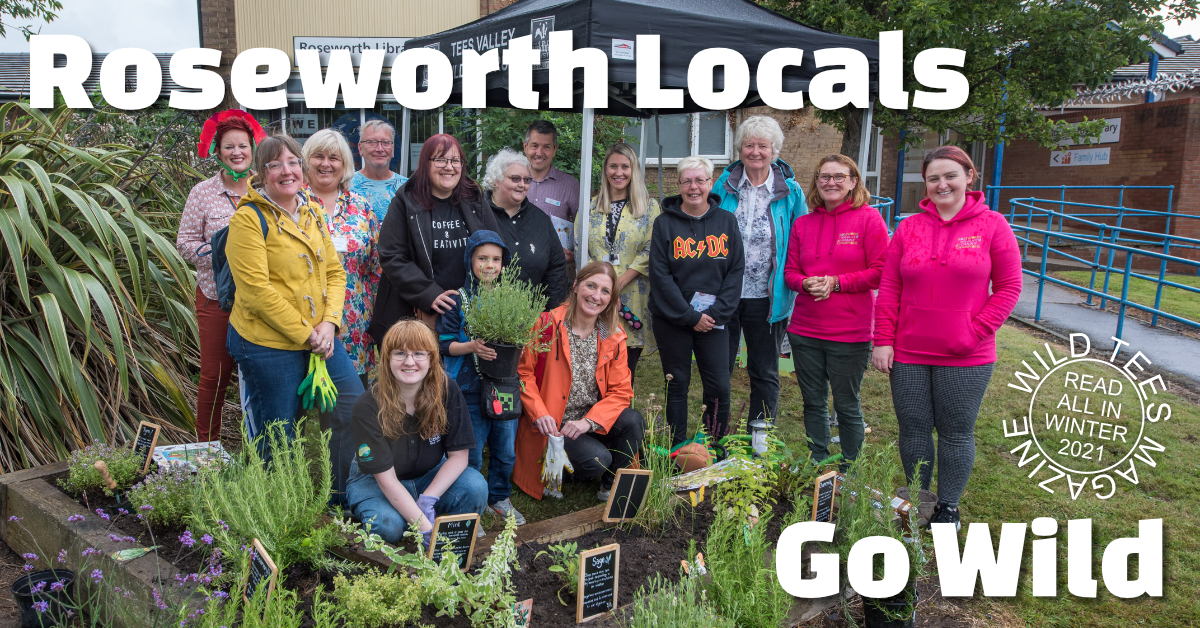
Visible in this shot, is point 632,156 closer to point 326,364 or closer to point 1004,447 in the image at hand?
point 326,364

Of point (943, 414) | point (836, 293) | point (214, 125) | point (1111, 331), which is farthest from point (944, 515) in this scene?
point (1111, 331)

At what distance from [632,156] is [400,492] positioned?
226 cm

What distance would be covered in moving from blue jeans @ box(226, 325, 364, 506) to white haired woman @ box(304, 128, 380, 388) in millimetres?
422

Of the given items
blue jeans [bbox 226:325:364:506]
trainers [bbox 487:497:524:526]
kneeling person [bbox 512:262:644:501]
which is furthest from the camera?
kneeling person [bbox 512:262:644:501]

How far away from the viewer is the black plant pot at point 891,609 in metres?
2.48

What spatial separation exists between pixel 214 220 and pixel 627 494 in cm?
216

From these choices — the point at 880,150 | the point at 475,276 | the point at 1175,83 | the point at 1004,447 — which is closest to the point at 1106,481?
the point at 1004,447

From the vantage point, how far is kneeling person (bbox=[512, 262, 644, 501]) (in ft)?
11.2

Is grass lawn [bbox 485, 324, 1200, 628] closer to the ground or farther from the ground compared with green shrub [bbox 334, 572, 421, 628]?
closer to the ground

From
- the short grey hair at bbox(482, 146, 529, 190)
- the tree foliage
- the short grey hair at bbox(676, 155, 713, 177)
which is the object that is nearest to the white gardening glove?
the short grey hair at bbox(482, 146, 529, 190)

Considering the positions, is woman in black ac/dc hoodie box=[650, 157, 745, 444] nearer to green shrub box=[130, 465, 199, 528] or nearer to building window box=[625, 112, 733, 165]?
green shrub box=[130, 465, 199, 528]

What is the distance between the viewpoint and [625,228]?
4133 millimetres

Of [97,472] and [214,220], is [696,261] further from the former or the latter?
[97,472]

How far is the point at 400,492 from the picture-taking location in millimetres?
2666
